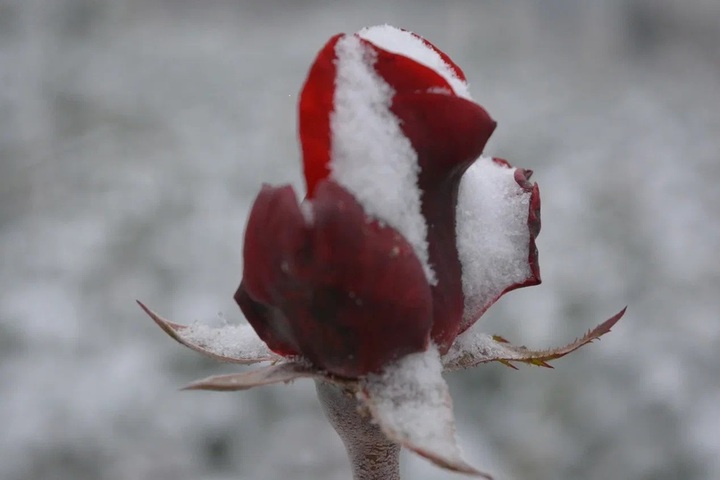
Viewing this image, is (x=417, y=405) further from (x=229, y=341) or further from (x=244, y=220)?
(x=244, y=220)

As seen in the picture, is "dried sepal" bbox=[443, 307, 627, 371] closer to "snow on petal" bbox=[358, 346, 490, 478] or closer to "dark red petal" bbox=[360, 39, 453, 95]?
"snow on petal" bbox=[358, 346, 490, 478]

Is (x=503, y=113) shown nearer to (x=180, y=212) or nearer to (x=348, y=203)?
(x=180, y=212)

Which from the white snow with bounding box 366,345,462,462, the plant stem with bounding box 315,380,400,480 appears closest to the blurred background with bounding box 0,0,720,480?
the plant stem with bounding box 315,380,400,480

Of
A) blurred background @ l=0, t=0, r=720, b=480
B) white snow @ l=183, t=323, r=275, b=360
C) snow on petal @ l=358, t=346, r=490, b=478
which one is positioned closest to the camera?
snow on petal @ l=358, t=346, r=490, b=478

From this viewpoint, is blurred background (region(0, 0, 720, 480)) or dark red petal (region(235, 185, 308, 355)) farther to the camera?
blurred background (region(0, 0, 720, 480))

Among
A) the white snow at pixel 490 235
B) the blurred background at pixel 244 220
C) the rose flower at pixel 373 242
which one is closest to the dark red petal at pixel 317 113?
the rose flower at pixel 373 242

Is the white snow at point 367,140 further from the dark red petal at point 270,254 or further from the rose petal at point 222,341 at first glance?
the rose petal at point 222,341

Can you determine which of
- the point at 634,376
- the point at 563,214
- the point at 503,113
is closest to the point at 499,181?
the point at 634,376
